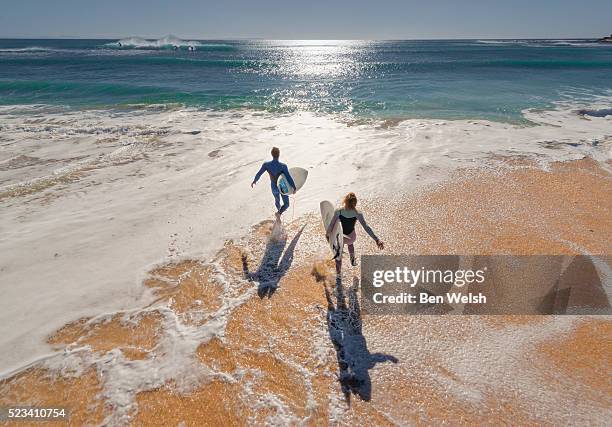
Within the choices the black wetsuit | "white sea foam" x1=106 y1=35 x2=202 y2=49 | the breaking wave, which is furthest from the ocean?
"white sea foam" x1=106 y1=35 x2=202 y2=49

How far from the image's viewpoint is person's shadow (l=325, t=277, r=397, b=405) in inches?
189

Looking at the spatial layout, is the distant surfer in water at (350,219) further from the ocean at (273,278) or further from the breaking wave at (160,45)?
the breaking wave at (160,45)

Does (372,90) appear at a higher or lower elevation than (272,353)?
higher

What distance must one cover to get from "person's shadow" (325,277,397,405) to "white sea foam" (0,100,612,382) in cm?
339

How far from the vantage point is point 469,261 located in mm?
7203

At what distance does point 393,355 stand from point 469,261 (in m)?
3.17

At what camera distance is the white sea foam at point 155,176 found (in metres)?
6.78

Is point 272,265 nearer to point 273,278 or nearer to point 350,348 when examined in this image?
point 273,278

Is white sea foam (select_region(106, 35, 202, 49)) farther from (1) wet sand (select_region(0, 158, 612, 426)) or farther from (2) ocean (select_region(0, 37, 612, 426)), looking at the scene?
(1) wet sand (select_region(0, 158, 612, 426))

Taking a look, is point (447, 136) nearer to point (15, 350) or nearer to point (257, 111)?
point (257, 111)

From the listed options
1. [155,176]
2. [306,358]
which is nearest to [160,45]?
[155,176]

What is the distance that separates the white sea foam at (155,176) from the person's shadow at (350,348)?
339 cm

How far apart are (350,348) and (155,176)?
31.5 ft

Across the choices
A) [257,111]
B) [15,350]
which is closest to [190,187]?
[15,350]
